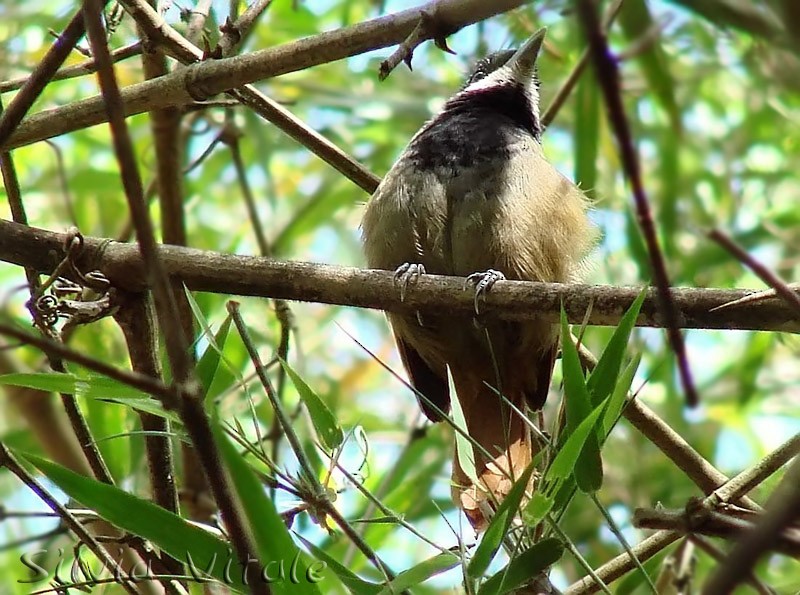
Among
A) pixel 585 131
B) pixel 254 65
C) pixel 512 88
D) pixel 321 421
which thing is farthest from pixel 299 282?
pixel 512 88

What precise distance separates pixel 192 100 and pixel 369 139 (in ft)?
7.36

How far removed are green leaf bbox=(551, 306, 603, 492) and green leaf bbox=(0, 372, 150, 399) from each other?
2.52ft

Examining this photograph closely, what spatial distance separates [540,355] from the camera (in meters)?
3.10

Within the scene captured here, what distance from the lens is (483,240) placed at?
114 inches

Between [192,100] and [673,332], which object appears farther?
[192,100]

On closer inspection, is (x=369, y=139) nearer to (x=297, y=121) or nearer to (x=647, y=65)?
(x=297, y=121)

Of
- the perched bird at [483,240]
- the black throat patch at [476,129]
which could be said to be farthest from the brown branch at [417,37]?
the black throat patch at [476,129]

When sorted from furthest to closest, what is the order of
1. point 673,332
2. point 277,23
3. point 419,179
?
1. point 277,23
2. point 419,179
3. point 673,332

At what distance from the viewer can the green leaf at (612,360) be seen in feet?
5.98

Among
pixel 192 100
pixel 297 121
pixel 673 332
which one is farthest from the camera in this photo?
pixel 297 121

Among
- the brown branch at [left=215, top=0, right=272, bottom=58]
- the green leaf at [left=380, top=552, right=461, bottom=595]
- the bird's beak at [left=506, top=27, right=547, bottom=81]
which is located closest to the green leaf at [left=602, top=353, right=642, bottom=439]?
the green leaf at [left=380, top=552, right=461, bottom=595]

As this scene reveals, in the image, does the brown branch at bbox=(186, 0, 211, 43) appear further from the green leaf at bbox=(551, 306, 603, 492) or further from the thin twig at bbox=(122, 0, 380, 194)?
the green leaf at bbox=(551, 306, 603, 492)

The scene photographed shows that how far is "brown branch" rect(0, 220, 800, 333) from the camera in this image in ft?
6.61

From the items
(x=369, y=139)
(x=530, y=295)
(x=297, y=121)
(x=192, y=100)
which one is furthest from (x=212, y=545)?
(x=369, y=139)
